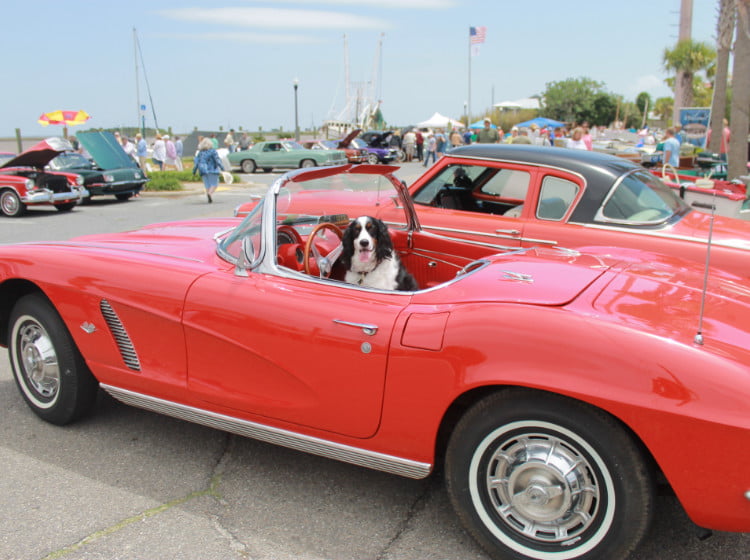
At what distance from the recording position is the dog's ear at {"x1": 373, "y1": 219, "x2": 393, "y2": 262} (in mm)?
3778

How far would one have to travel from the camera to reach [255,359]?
2857mm

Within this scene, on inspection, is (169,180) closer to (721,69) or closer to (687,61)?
(721,69)

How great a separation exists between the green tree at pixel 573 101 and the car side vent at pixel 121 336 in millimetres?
69070

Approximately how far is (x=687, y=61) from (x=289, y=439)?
32.0m

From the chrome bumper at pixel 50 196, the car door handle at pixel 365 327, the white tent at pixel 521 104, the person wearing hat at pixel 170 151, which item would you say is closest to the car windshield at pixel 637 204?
the car door handle at pixel 365 327

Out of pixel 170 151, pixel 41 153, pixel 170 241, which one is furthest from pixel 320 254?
pixel 170 151

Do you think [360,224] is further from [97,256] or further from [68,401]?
[68,401]

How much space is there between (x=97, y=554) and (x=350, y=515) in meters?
1.04

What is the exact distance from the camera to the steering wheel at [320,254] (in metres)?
3.37

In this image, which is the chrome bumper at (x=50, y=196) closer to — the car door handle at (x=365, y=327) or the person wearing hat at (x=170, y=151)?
the person wearing hat at (x=170, y=151)

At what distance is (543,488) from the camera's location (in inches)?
90.1

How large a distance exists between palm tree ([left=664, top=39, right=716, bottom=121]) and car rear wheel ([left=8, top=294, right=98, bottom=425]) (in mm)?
30607

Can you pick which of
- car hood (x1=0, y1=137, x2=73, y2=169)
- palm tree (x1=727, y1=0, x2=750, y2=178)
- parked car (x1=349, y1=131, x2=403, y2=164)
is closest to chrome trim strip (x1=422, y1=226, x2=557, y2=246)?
palm tree (x1=727, y1=0, x2=750, y2=178)

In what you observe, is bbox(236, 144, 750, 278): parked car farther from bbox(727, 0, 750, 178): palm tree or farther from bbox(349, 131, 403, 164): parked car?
bbox(349, 131, 403, 164): parked car
